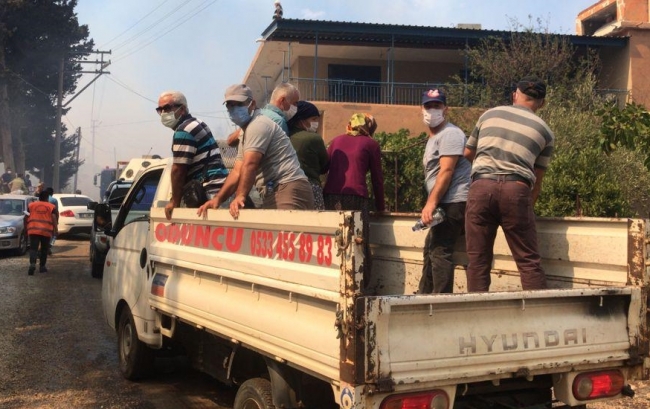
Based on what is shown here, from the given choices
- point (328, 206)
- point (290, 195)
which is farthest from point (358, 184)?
point (290, 195)

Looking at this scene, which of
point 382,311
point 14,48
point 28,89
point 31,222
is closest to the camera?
point 382,311

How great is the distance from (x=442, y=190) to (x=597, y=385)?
1575 millimetres

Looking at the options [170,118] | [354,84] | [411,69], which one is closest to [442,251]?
[170,118]

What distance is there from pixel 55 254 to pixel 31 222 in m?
4.53

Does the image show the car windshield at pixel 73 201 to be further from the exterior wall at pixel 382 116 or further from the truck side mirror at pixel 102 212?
the truck side mirror at pixel 102 212

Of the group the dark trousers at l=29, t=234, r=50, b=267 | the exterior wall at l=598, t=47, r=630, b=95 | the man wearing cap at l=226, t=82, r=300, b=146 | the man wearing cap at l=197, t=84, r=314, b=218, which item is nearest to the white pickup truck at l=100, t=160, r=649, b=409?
the man wearing cap at l=197, t=84, r=314, b=218

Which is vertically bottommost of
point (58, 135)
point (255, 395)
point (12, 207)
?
point (255, 395)

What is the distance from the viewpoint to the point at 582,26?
2795cm

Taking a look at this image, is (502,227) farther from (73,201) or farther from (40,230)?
(73,201)

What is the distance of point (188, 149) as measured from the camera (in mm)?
5453

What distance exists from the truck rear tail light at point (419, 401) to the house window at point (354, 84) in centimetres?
1811

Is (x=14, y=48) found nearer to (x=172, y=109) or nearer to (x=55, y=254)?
(x=55, y=254)

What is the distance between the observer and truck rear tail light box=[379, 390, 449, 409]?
293cm

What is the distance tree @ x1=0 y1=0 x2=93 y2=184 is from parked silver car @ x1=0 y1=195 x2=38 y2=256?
2301 centimetres
